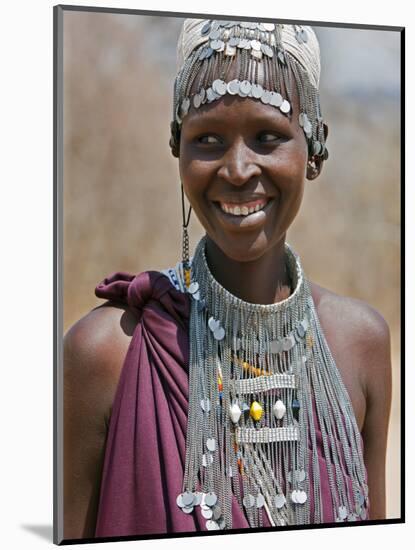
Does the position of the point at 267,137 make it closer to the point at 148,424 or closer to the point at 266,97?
the point at 266,97

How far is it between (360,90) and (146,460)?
133 cm

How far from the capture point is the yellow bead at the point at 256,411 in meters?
3.92

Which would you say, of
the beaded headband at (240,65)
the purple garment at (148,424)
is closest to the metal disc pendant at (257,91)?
the beaded headband at (240,65)

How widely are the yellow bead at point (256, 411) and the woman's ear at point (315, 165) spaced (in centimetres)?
69

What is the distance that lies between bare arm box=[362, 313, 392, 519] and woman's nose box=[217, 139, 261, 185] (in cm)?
70

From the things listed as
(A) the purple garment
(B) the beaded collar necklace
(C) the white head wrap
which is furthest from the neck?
(C) the white head wrap

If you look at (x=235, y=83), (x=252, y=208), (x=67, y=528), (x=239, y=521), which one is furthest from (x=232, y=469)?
(x=235, y=83)

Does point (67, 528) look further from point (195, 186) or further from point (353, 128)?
point (353, 128)

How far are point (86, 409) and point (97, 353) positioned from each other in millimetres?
159

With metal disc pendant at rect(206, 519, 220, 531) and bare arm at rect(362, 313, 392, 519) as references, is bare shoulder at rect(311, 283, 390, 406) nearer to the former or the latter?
bare arm at rect(362, 313, 392, 519)

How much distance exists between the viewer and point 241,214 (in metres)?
3.87

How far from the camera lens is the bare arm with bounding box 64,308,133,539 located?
381 centimetres

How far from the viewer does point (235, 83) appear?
3838mm

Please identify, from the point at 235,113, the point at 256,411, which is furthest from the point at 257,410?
the point at 235,113
